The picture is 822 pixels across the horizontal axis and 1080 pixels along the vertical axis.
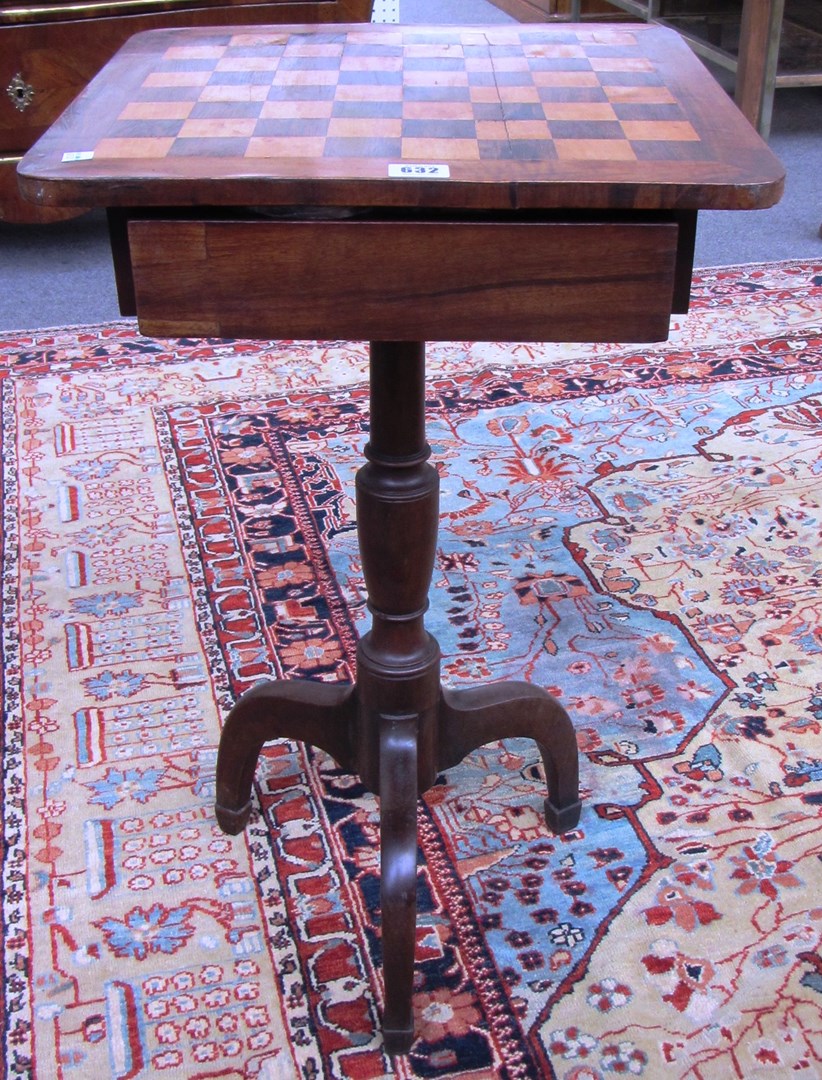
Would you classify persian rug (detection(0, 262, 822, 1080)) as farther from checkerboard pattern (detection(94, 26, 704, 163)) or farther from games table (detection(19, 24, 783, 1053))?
checkerboard pattern (detection(94, 26, 704, 163))

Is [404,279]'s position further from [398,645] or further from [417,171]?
[398,645]

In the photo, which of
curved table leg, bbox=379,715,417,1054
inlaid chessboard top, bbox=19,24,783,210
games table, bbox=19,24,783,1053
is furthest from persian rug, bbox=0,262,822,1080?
inlaid chessboard top, bbox=19,24,783,210

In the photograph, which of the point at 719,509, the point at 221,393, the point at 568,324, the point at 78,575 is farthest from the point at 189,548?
the point at 568,324

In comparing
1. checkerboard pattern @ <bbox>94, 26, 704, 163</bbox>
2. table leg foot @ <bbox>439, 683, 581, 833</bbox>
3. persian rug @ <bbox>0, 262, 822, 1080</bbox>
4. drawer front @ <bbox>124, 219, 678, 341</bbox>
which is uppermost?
checkerboard pattern @ <bbox>94, 26, 704, 163</bbox>

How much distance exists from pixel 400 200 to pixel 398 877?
2.31 ft

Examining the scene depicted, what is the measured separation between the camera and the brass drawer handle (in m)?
3.19

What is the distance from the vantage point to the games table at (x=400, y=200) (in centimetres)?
97

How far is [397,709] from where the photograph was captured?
141 centimetres

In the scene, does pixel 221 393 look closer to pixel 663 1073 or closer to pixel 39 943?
pixel 39 943

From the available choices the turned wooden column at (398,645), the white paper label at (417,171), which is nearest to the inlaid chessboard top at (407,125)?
the white paper label at (417,171)

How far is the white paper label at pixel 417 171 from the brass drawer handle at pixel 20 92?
102 inches

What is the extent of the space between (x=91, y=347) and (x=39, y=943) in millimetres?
1783

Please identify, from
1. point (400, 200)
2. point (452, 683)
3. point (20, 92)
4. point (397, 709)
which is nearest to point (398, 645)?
point (397, 709)

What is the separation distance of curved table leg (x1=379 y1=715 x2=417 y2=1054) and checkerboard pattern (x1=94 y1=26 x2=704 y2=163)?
67 cm
